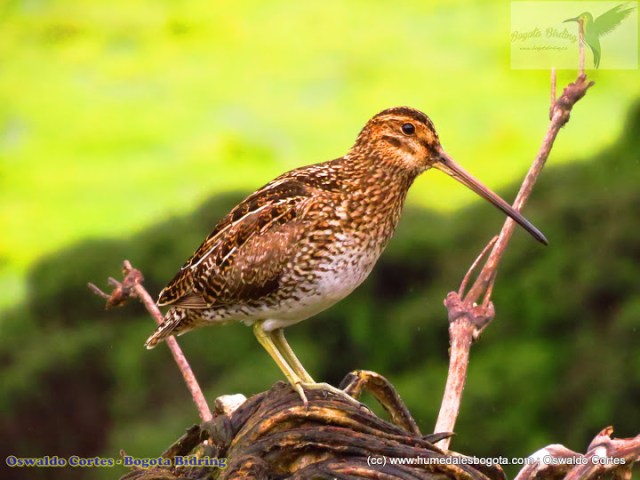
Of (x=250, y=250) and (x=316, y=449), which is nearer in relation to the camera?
(x=316, y=449)

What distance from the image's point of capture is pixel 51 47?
5.90 metres

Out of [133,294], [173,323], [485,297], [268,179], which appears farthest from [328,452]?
[268,179]

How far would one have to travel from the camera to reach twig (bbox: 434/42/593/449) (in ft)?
5.91

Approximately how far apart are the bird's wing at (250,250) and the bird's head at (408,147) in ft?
0.52

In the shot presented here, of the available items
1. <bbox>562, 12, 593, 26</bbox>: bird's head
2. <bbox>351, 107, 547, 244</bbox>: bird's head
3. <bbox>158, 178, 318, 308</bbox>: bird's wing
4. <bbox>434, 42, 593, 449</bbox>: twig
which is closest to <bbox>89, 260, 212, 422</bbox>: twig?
<bbox>158, 178, 318, 308</bbox>: bird's wing

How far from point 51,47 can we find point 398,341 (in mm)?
2884

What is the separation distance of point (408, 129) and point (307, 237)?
0.28 metres

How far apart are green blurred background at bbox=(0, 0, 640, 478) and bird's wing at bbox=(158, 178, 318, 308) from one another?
1.22 metres

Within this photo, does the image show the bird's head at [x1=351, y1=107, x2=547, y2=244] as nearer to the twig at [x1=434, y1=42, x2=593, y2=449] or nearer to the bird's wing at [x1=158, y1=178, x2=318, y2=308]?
the bird's wing at [x1=158, y1=178, x2=318, y2=308]

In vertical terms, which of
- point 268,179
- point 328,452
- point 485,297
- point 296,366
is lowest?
point 328,452

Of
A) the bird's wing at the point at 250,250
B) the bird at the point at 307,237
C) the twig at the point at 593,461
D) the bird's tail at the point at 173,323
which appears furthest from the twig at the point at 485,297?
the bird's tail at the point at 173,323

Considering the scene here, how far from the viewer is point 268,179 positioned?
4.95m

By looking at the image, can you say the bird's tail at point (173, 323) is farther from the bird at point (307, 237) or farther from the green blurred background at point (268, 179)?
the green blurred background at point (268, 179)

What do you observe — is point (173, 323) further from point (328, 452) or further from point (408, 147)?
point (328, 452)
